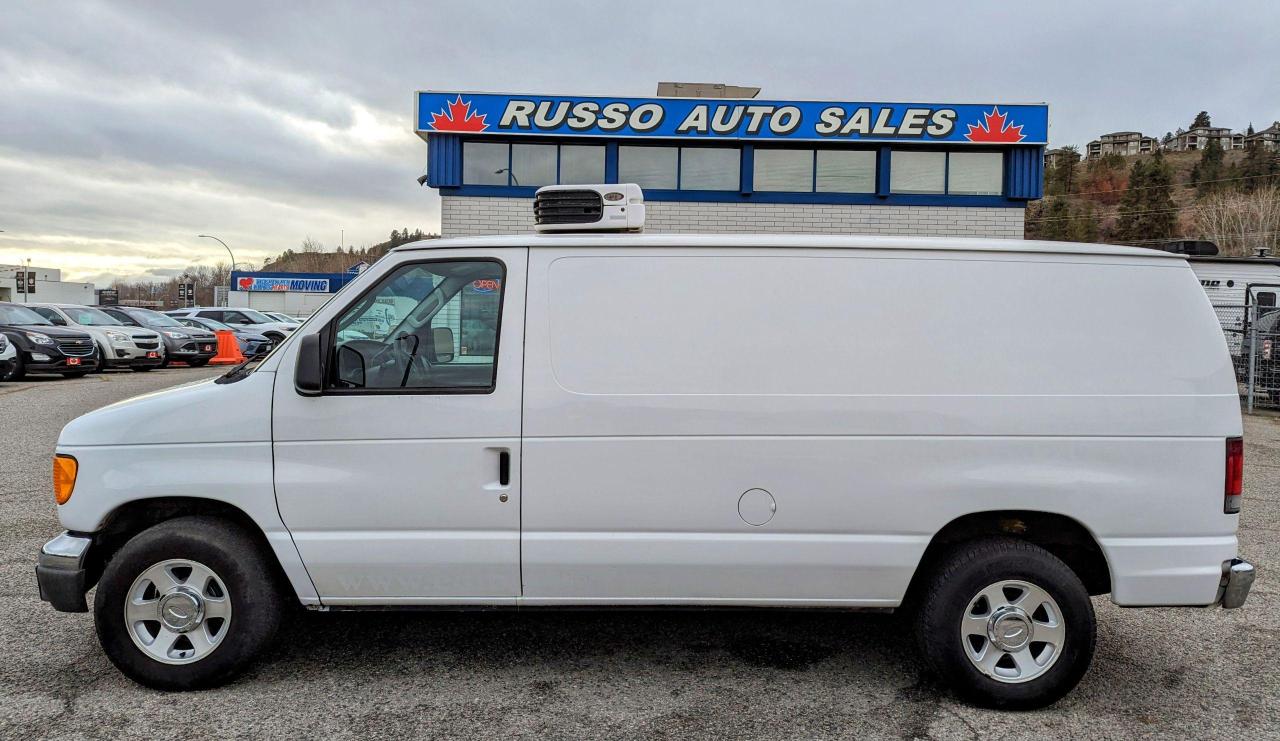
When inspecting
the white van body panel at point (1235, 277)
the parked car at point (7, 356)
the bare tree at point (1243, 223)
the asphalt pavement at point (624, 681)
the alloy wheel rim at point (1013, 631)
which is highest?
the bare tree at point (1243, 223)

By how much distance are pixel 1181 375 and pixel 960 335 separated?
912mm

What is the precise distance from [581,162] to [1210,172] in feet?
385

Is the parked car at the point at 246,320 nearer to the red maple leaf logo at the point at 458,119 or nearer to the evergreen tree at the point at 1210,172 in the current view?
the red maple leaf logo at the point at 458,119

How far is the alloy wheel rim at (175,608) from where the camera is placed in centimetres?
358

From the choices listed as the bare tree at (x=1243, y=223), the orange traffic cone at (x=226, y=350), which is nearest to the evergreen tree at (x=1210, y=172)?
the bare tree at (x=1243, y=223)

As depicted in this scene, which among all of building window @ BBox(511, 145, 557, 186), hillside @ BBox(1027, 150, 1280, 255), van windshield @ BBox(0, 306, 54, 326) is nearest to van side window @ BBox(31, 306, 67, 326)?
van windshield @ BBox(0, 306, 54, 326)

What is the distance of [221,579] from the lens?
3566mm

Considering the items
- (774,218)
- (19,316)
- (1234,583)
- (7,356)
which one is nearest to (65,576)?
(1234,583)

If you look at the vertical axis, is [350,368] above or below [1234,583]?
above

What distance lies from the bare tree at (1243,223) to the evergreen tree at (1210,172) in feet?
150

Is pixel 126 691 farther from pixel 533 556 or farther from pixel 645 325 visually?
pixel 645 325

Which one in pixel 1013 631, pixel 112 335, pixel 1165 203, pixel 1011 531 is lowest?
pixel 1013 631

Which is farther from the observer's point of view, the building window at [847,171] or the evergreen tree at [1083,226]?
the evergreen tree at [1083,226]

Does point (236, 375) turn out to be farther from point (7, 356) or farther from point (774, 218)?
point (7, 356)
